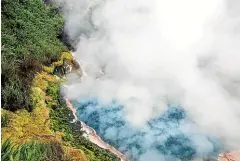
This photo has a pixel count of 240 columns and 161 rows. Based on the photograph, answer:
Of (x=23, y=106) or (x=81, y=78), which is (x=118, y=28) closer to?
(x=81, y=78)

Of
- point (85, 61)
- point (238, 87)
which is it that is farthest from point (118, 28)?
point (238, 87)

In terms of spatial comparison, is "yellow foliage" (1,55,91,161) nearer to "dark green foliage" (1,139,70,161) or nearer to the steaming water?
"dark green foliage" (1,139,70,161)

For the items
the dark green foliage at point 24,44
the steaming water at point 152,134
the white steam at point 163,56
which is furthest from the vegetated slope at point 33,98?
the white steam at point 163,56

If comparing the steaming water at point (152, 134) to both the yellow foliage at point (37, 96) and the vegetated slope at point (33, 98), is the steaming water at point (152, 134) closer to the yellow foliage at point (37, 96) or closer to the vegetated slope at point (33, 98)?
the vegetated slope at point (33, 98)

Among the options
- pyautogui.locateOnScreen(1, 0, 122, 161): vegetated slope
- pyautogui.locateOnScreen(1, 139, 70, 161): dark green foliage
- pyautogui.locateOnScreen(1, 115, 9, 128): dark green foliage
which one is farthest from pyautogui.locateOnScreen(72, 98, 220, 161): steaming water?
pyautogui.locateOnScreen(1, 115, 9, 128): dark green foliage

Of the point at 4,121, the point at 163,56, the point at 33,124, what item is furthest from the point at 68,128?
the point at 163,56

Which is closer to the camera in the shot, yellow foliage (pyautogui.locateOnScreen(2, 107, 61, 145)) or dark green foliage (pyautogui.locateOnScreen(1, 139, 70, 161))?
dark green foliage (pyautogui.locateOnScreen(1, 139, 70, 161))

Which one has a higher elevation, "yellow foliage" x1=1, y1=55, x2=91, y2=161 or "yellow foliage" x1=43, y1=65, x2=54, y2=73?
"yellow foliage" x1=43, y1=65, x2=54, y2=73
